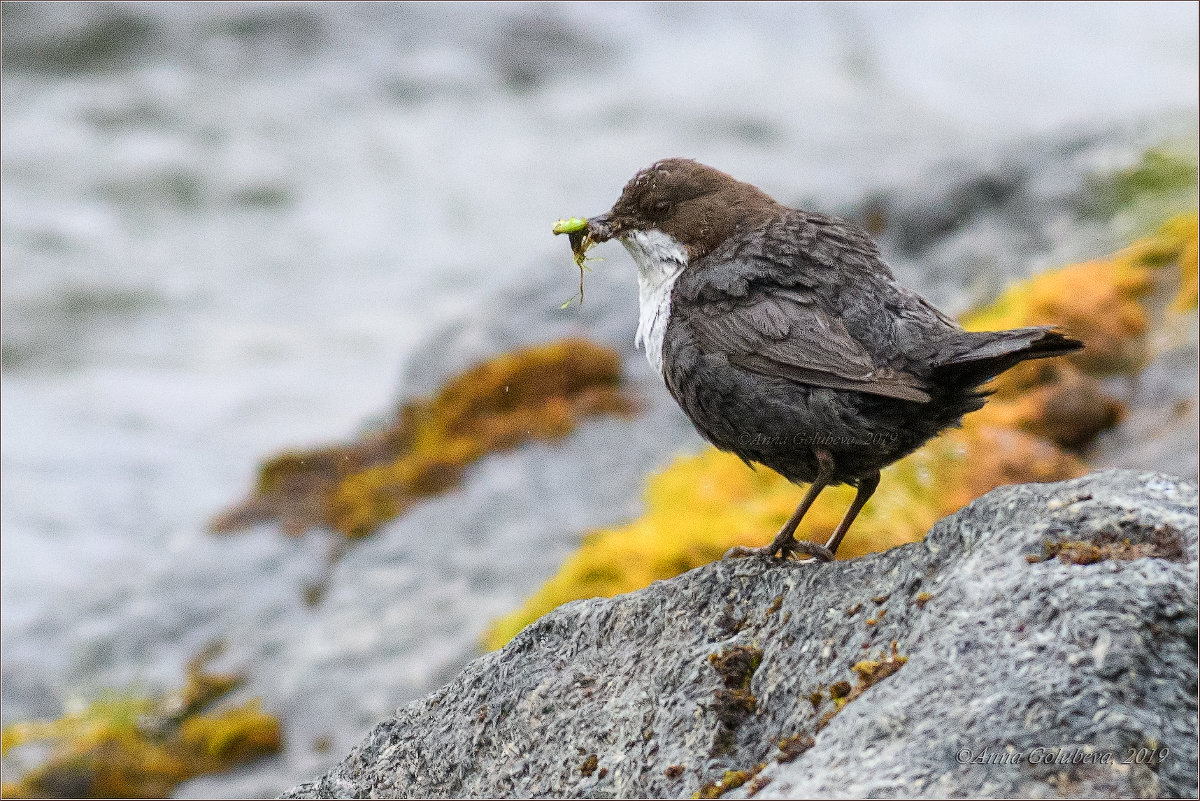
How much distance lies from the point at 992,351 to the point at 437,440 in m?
5.86

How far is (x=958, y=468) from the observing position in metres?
5.98

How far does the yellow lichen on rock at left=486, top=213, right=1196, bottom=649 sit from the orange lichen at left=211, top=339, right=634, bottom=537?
46.0 inches

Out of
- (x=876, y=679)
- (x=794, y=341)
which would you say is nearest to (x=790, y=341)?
(x=794, y=341)

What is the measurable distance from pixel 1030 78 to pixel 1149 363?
12333mm

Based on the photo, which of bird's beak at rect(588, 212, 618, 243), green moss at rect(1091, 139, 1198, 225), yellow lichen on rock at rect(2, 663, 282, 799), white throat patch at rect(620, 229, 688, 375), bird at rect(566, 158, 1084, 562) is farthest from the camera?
green moss at rect(1091, 139, 1198, 225)

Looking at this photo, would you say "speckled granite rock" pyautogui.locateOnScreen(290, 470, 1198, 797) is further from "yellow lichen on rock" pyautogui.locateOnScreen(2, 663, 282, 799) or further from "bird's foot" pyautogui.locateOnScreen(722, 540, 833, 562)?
"yellow lichen on rock" pyautogui.locateOnScreen(2, 663, 282, 799)

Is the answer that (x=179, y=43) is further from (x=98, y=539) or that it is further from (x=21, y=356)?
(x=98, y=539)

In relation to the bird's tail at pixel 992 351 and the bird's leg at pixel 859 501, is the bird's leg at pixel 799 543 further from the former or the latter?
the bird's tail at pixel 992 351

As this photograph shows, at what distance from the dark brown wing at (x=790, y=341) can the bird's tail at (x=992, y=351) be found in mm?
111

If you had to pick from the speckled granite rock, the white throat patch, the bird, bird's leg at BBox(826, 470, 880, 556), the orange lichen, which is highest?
the orange lichen

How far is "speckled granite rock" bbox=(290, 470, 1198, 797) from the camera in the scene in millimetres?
2139

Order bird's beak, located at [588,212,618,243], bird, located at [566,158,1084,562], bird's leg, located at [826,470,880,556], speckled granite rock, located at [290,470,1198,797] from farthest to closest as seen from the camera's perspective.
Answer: bird's beak, located at [588,212,618,243] < bird's leg, located at [826,470,880,556] < bird, located at [566,158,1084,562] < speckled granite rock, located at [290,470,1198,797]

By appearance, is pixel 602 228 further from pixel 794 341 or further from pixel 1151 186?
pixel 1151 186

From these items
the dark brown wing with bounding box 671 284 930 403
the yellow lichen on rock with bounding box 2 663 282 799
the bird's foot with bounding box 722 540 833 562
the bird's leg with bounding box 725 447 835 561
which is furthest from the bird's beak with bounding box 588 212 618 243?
the yellow lichen on rock with bounding box 2 663 282 799
